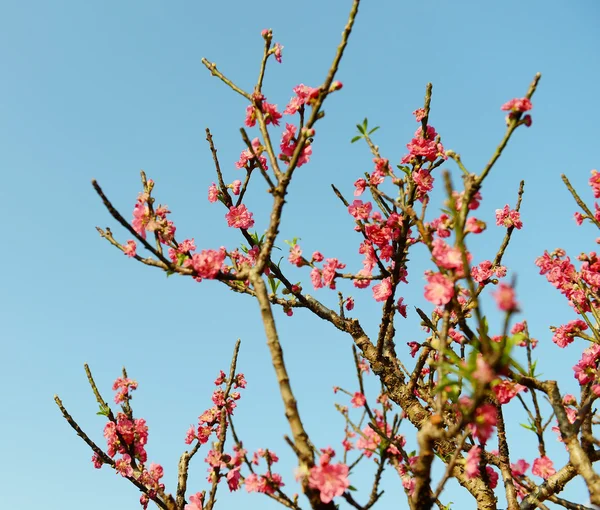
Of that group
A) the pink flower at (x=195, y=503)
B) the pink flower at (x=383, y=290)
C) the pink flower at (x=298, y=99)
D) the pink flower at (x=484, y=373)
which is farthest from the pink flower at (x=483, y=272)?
the pink flower at (x=484, y=373)

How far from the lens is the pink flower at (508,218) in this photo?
646 centimetres

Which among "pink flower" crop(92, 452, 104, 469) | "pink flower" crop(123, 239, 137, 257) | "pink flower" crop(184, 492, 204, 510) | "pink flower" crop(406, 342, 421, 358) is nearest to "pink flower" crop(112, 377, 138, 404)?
"pink flower" crop(92, 452, 104, 469)

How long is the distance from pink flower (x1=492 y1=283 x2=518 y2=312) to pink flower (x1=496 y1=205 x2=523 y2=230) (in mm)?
5081

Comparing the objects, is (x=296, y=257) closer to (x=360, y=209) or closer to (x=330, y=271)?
(x=330, y=271)

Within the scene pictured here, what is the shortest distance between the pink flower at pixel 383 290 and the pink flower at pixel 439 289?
8.04 ft

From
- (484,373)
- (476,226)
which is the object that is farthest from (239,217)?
(484,373)

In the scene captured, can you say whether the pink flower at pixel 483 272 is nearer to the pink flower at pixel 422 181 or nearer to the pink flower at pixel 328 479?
the pink flower at pixel 422 181

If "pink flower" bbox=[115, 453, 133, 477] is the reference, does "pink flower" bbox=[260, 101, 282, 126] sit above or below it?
above

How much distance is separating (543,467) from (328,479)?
2435 mm

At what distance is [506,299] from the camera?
1842 millimetres

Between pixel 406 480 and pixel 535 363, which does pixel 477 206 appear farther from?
pixel 406 480

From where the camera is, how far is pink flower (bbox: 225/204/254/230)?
19.4 ft

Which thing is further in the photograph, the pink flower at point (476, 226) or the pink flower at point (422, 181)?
the pink flower at point (422, 181)

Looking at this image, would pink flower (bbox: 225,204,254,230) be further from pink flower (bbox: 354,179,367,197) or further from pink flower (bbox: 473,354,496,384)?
pink flower (bbox: 473,354,496,384)
